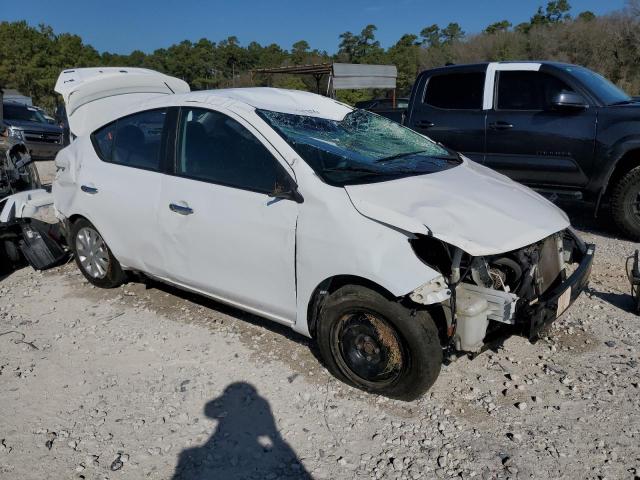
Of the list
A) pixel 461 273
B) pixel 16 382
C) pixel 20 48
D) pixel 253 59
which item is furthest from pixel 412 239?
pixel 253 59

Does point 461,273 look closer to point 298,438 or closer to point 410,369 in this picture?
point 410,369

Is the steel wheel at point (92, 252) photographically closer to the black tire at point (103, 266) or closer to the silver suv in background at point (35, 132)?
the black tire at point (103, 266)

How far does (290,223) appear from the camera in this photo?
322cm

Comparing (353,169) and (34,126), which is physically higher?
(353,169)

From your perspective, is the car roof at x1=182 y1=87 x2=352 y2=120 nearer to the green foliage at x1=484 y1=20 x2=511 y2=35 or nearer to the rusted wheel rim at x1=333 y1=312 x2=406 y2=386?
the rusted wheel rim at x1=333 y1=312 x2=406 y2=386

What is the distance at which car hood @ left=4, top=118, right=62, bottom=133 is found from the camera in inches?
574

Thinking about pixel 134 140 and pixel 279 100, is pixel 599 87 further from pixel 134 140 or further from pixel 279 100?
pixel 134 140

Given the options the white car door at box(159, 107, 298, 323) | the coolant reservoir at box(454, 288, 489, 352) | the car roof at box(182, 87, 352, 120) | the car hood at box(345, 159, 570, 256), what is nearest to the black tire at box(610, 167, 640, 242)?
the car hood at box(345, 159, 570, 256)

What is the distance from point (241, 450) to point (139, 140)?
8.47 ft

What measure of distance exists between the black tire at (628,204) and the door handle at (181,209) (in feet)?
15.3

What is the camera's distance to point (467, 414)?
312 cm

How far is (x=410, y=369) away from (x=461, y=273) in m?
0.63

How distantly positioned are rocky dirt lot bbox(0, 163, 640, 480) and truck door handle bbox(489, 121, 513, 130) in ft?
8.66

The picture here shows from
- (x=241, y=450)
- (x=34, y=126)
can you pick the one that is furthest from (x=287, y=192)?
(x=34, y=126)
